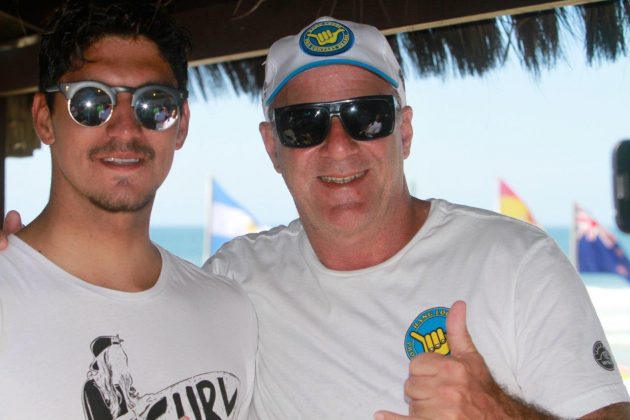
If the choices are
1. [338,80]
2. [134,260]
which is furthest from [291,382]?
[338,80]

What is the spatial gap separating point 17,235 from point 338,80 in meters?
1.13

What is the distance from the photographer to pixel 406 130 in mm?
2609

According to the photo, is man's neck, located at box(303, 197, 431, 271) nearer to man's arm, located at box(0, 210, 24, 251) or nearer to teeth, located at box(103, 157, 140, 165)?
teeth, located at box(103, 157, 140, 165)

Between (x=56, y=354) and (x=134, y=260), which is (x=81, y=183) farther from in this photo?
(x=56, y=354)

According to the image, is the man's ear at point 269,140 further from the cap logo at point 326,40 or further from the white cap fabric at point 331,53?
the cap logo at point 326,40

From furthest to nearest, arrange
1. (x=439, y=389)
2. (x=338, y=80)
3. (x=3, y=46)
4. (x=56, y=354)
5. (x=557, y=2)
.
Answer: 1. (x=3, y=46)
2. (x=557, y=2)
3. (x=338, y=80)
4. (x=56, y=354)
5. (x=439, y=389)

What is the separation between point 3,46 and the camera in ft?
12.6

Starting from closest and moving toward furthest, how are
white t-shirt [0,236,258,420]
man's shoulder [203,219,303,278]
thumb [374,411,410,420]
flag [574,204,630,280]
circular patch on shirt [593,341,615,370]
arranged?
thumb [374,411,410,420], white t-shirt [0,236,258,420], circular patch on shirt [593,341,615,370], man's shoulder [203,219,303,278], flag [574,204,630,280]

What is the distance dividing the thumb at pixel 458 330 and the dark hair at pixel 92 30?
1.21 m

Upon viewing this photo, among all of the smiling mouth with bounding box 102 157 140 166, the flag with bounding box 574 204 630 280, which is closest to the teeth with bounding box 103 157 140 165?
the smiling mouth with bounding box 102 157 140 166

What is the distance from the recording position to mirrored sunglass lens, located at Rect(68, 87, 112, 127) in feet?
6.91

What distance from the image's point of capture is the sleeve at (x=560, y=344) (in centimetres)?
189

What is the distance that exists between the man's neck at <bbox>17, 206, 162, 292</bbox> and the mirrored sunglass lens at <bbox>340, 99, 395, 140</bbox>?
0.72 m

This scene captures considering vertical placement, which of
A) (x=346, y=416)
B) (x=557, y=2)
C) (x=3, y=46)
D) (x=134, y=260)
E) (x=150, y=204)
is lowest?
(x=346, y=416)
